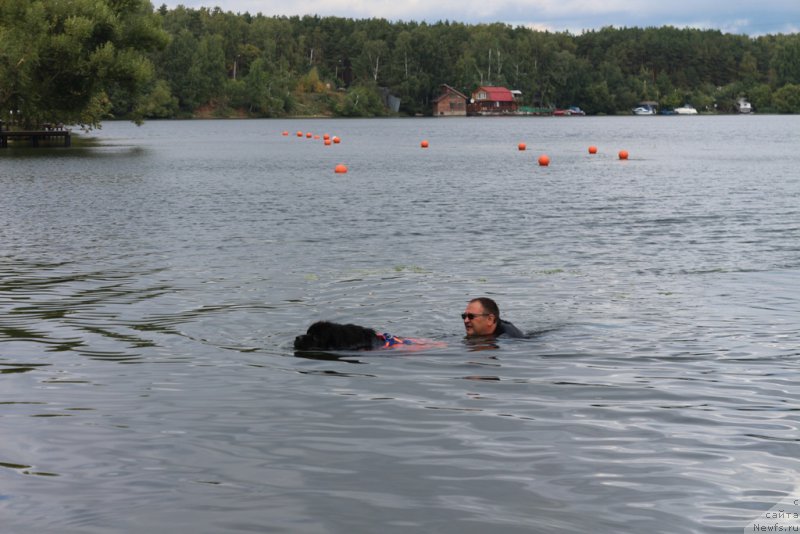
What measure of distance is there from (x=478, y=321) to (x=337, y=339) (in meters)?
1.77

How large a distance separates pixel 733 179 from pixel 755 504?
42.1 meters

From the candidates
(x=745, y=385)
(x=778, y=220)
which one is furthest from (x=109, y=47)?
(x=745, y=385)

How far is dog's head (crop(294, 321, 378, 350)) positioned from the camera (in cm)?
1278

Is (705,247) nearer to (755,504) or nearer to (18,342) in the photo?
(18,342)

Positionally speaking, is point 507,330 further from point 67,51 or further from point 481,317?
point 67,51

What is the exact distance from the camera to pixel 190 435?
30.6ft

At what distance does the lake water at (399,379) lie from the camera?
7.63m

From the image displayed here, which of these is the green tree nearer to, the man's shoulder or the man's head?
the man's shoulder

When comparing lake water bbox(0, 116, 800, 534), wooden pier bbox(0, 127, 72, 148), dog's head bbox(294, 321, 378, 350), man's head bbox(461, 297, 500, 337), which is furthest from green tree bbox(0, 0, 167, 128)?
man's head bbox(461, 297, 500, 337)

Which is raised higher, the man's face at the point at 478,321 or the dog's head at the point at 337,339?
the man's face at the point at 478,321

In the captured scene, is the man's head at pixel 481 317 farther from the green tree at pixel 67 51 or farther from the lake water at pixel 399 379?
the green tree at pixel 67 51

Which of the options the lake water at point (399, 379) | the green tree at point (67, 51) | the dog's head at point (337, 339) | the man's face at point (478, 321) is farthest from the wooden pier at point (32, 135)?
the man's face at point (478, 321)

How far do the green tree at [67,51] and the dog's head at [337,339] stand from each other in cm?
6311

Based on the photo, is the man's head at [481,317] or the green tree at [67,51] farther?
the green tree at [67,51]
